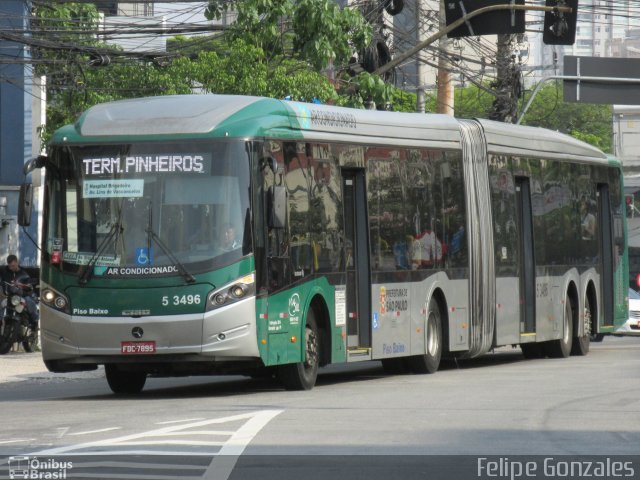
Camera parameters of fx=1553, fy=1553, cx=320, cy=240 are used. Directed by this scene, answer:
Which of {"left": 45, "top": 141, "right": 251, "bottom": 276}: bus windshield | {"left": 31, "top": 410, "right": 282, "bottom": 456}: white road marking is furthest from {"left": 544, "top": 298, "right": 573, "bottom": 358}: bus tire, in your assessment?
{"left": 31, "top": 410, "right": 282, "bottom": 456}: white road marking

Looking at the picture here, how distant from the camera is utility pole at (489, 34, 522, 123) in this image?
35.2 metres

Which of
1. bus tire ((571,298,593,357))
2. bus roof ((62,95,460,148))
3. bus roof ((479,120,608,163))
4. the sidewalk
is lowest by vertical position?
the sidewalk

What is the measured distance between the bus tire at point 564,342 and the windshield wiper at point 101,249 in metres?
10.8

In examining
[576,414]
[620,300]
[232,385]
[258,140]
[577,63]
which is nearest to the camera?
[576,414]

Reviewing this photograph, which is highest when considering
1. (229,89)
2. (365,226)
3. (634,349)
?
(229,89)

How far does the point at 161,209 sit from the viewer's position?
Result: 15.5 meters

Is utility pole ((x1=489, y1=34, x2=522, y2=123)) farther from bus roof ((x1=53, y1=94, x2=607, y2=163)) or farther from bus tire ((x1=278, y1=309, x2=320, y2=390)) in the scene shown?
bus tire ((x1=278, y1=309, x2=320, y2=390))

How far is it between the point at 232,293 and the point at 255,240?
1.98 ft

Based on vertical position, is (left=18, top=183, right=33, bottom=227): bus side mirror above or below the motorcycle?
above

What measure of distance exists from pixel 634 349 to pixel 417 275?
10.8m

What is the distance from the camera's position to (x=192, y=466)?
9633 millimetres

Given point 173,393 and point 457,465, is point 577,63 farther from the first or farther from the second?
point 457,465

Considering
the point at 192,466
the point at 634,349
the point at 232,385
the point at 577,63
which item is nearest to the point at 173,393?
the point at 232,385

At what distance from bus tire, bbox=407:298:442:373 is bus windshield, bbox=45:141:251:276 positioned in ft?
16.8
